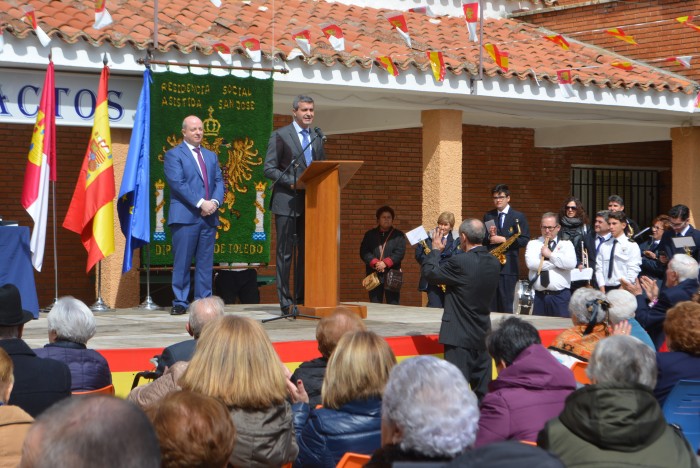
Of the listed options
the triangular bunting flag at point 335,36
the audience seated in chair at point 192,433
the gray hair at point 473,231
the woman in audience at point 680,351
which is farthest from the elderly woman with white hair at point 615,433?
the triangular bunting flag at point 335,36

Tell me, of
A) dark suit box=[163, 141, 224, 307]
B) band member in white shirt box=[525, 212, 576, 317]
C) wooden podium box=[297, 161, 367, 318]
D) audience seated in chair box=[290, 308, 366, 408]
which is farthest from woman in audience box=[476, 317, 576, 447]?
band member in white shirt box=[525, 212, 576, 317]

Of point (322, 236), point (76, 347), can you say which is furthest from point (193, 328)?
point (322, 236)

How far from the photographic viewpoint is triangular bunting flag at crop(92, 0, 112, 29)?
9.95 meters

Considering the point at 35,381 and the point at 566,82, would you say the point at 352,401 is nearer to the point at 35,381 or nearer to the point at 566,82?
the point at 35,381

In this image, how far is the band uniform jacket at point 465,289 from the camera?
281 inches

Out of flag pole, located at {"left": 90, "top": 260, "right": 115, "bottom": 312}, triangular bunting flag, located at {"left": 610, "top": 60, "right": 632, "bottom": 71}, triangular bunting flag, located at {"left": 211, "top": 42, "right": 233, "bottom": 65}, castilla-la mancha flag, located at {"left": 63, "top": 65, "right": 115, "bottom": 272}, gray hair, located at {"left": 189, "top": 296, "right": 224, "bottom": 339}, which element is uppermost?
triangular bunting flag, located at {"left": 610, "top": 60, "right": 632, "bottom": 71}

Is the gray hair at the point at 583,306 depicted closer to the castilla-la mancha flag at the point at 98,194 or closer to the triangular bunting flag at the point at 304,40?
the castilla-la mancha flag at the point at 98,194

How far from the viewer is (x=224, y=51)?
34.8 ft

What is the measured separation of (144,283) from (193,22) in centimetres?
289

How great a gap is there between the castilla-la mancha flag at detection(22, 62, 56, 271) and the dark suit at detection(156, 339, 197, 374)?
4.60m

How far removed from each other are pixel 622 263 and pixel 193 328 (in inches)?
216

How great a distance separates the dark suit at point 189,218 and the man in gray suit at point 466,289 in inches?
107

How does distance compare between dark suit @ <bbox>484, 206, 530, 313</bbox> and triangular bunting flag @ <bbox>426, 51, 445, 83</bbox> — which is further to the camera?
triangular bunting flag @ <bbox>426, 51, 445, 83</bbox>

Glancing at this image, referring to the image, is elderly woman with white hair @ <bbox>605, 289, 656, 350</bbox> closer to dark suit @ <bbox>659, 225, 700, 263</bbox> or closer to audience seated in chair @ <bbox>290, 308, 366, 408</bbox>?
audience seated in chair @ <bbox>290, 308, 366, 408</bbox>
